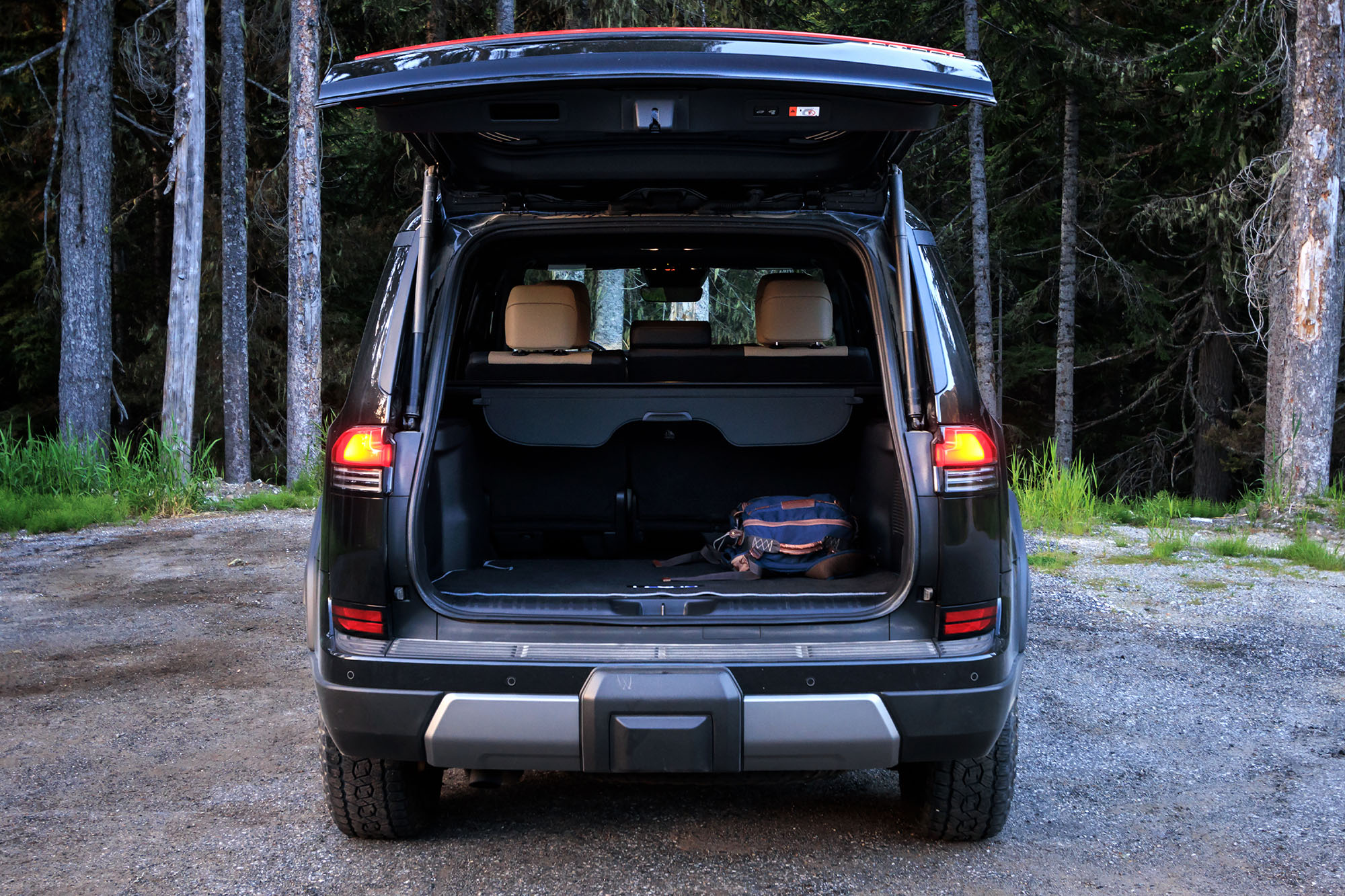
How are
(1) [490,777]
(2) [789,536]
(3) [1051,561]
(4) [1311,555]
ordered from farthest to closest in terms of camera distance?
(4) [1311,555] → (3) [1051,561] → (2) [789,536] → (1) [490,777]

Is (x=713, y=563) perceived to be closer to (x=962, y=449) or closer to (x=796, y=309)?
(x=796, y=309)

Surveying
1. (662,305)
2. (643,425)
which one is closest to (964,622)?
(643,425)

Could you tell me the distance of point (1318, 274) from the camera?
10.6m

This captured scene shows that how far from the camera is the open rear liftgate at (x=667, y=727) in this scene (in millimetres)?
2721

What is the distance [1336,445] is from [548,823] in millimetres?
19657

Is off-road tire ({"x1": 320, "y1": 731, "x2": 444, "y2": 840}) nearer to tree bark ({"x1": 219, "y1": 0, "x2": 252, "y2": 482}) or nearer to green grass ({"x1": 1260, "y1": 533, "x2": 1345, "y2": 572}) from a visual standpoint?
green grass ({"x1": 1260, "y1": 533, "x2": 1345, "y2": 572})

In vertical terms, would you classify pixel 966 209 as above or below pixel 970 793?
above

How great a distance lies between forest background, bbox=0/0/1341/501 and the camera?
1812cm

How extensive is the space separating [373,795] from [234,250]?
1488 centimetres

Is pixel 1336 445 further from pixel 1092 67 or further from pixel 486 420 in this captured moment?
pixel 486 420

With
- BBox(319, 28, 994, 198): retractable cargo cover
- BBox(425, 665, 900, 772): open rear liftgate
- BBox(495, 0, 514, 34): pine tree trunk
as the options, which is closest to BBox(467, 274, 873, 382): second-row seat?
BBox(319, 28, 994, 198): retractable cargo cover

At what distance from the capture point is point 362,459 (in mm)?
2926

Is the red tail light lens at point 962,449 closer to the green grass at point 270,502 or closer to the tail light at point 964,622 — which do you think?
Result: the tail light at point 964,622

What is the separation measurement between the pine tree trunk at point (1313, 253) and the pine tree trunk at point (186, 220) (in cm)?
1181
